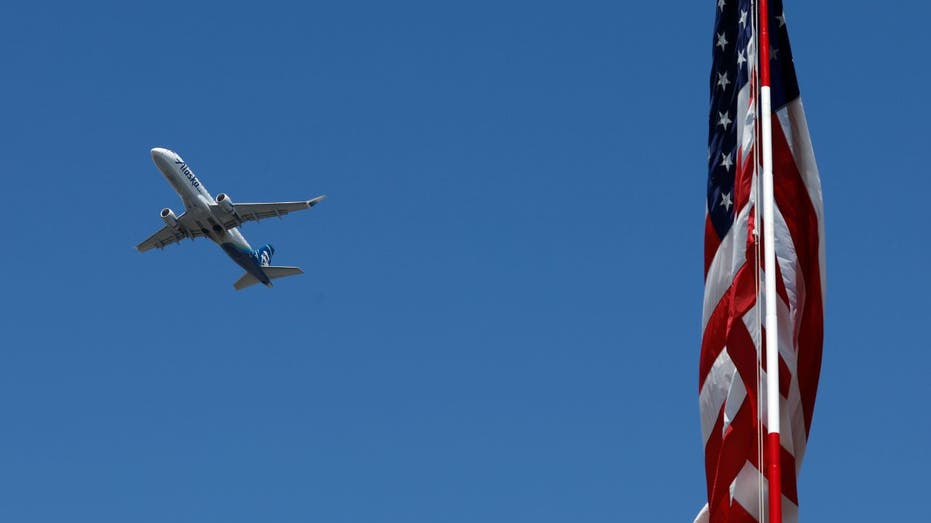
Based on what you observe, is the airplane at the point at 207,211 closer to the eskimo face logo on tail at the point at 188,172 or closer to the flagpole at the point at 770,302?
the eskimo face logo on tail at the point at 188,172

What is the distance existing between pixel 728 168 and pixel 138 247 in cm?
7898

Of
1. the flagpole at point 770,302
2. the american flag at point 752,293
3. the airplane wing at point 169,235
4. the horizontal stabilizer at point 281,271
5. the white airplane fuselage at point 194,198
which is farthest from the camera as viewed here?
the horizontal stabilizer at point 281,271

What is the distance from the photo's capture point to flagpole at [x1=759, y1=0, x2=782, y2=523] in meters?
10.2

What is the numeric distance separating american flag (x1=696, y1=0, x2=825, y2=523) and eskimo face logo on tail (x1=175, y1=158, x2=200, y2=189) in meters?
69.1

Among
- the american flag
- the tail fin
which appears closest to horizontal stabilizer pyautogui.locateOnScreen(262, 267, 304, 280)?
the tail fin

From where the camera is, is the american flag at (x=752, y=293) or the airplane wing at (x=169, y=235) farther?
the airplane wing at (x=169, y=235)

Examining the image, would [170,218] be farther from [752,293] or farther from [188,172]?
[752,293]

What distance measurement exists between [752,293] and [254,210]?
6968cm

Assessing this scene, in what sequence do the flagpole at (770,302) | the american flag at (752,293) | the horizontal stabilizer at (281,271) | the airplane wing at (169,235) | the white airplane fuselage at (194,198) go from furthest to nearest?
the horizontal stabilizer at (281,271), the airplane wing at (169,235), the white airplane fuselage at (194,198), the american flag at (752,293), the flagpole at (770,302)

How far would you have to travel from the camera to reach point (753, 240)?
11484mm

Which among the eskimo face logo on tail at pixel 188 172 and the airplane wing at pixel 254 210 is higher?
the eskimo face logo on tail at pixel 188 172

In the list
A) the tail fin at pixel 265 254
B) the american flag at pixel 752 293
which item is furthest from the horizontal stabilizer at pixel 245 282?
the american flag at pixel 752 293

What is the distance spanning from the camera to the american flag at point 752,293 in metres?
11.3

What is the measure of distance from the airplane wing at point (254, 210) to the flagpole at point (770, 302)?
225 ft
